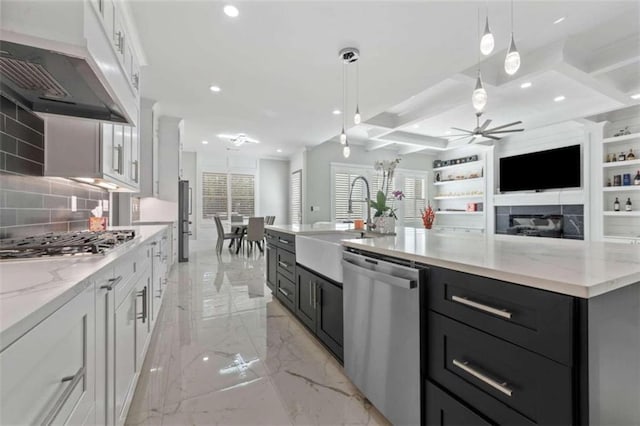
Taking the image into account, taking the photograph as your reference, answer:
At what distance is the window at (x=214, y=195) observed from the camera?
7949 millimetres

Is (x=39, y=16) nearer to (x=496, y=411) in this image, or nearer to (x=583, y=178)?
(x=496, y=411)

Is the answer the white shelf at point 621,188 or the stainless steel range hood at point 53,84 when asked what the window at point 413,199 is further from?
the stainless steel range hood at point 53,84

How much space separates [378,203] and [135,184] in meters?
2.43

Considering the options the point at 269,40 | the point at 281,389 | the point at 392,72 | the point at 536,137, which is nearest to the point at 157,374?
the point at 281,389

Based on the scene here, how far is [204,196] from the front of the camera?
794 cm

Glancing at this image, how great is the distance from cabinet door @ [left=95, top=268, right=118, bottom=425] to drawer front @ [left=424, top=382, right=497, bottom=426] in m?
1.21

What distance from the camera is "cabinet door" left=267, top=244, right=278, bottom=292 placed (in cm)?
310

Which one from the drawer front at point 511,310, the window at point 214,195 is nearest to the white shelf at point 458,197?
the window at point 214,195

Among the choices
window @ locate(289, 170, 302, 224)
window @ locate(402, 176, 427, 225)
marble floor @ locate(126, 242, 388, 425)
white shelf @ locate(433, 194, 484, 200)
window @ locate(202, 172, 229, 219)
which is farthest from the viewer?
window @ locate(402, 176, 427, 225)

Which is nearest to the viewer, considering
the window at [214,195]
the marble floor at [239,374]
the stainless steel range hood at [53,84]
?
the stainless steel range hood at [53,84]

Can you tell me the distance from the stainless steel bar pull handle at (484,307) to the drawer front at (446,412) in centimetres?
37

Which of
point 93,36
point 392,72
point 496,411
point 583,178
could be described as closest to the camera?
point 496,411

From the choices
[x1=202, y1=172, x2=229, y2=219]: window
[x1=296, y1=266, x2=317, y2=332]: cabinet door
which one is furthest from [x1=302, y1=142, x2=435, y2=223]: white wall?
[x1=296, y1=266, x2=317, y2=332]: cabinet door

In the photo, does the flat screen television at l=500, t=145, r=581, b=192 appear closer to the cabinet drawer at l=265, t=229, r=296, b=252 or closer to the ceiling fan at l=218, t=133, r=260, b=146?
the cabinet drawer at l=265, t=229, r=296, b=252
